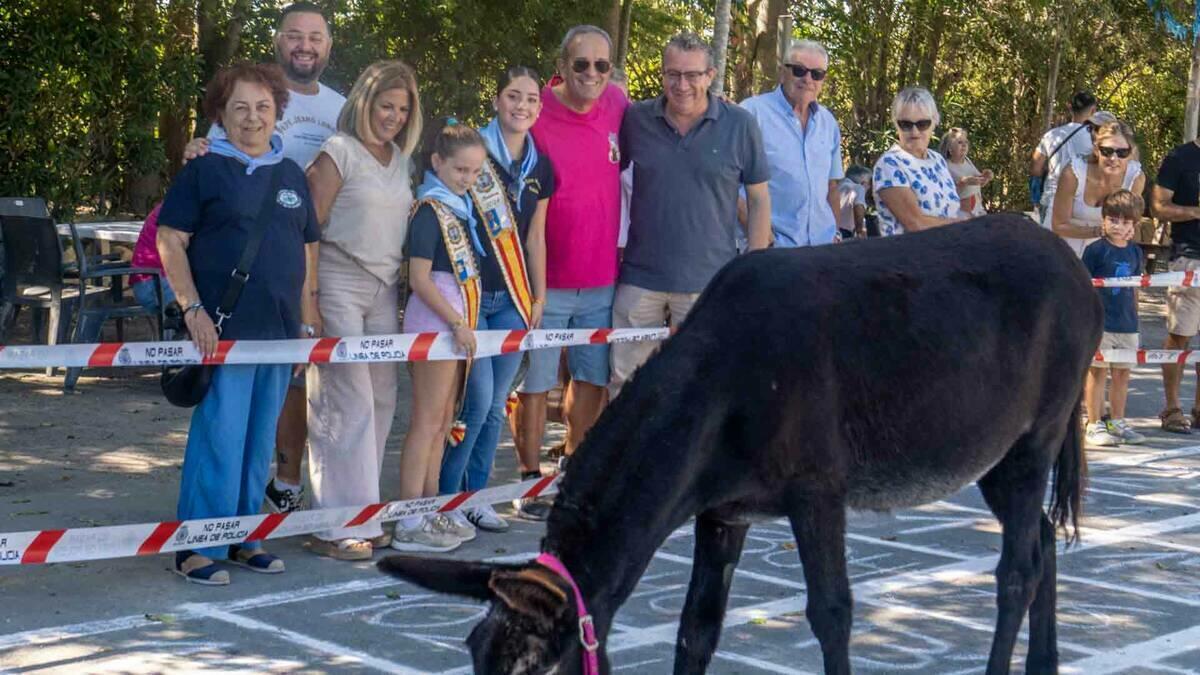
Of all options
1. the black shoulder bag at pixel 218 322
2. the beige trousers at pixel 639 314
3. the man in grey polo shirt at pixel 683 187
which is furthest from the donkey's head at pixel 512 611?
the beige trousers at pixel 639 314

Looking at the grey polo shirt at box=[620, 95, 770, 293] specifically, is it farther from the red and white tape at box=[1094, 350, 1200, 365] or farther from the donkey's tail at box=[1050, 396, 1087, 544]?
the red and white tape at box=[1094, 350, 1200, 365]

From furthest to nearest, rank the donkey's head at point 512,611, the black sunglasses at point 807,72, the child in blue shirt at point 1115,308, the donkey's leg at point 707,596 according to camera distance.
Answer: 1. the child in blue shirt at point 1115,308
2. the black sunglasses at point 807,72
3. the donkey's leg at point 707,596
4. the donkey's head at point 512,611

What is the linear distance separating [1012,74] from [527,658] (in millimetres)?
29819

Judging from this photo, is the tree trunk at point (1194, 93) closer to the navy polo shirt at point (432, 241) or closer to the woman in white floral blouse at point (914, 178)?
the woman in white floral blouse at point (914, 178)

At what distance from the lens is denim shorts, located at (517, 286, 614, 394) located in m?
8.69

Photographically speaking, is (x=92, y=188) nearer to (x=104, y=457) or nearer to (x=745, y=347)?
(x=104, y=457)

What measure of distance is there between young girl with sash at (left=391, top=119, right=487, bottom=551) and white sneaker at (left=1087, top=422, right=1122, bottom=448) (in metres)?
5.62

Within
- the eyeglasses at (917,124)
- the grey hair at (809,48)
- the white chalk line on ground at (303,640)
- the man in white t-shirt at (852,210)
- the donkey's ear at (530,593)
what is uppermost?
the grey hair at (809,48)

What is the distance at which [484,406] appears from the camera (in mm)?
8195

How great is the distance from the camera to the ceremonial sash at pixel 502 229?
26.1 ft

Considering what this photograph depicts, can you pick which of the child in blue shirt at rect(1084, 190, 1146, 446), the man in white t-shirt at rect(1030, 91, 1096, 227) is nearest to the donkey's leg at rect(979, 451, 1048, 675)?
the child in blue shirt at rect(1084, 190, 1146, 446)

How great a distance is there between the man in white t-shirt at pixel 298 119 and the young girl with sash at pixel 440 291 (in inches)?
24.9

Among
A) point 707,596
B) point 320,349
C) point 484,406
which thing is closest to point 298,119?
point 320,349

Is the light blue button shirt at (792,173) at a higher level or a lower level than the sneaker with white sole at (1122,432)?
higher
